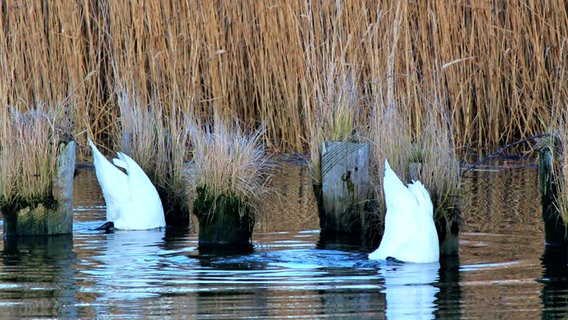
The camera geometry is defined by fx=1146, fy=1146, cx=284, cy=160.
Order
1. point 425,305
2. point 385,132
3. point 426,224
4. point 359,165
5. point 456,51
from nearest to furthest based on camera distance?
point 425,305, point 426,224, point 385,132, point 359,165, point 456,51

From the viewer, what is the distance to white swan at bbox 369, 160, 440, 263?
240 inches

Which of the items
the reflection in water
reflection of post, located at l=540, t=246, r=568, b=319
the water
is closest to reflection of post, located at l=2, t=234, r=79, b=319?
the water

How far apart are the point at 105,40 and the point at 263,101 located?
5.74ft

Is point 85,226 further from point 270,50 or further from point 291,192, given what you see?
point 270,50

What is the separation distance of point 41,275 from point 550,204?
2.88m

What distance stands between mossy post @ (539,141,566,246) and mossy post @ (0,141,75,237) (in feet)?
9.36

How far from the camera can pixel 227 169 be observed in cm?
678

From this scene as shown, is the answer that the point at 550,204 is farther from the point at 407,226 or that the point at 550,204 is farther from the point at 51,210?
the point at 51,210

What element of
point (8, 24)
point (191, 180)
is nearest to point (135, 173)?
point (191, 180)

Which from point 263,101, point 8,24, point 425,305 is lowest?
point 425,305

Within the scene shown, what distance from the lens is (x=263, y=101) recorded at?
435 inches

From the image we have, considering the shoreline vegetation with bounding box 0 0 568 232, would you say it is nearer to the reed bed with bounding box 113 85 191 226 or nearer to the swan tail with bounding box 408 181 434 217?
the reed bed with bounding box 113 85 191 226

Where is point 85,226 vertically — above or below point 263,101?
below

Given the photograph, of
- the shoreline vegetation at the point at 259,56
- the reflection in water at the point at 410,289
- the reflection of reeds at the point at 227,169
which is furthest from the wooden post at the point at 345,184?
the shoreline vegetation at the point at 259,56
